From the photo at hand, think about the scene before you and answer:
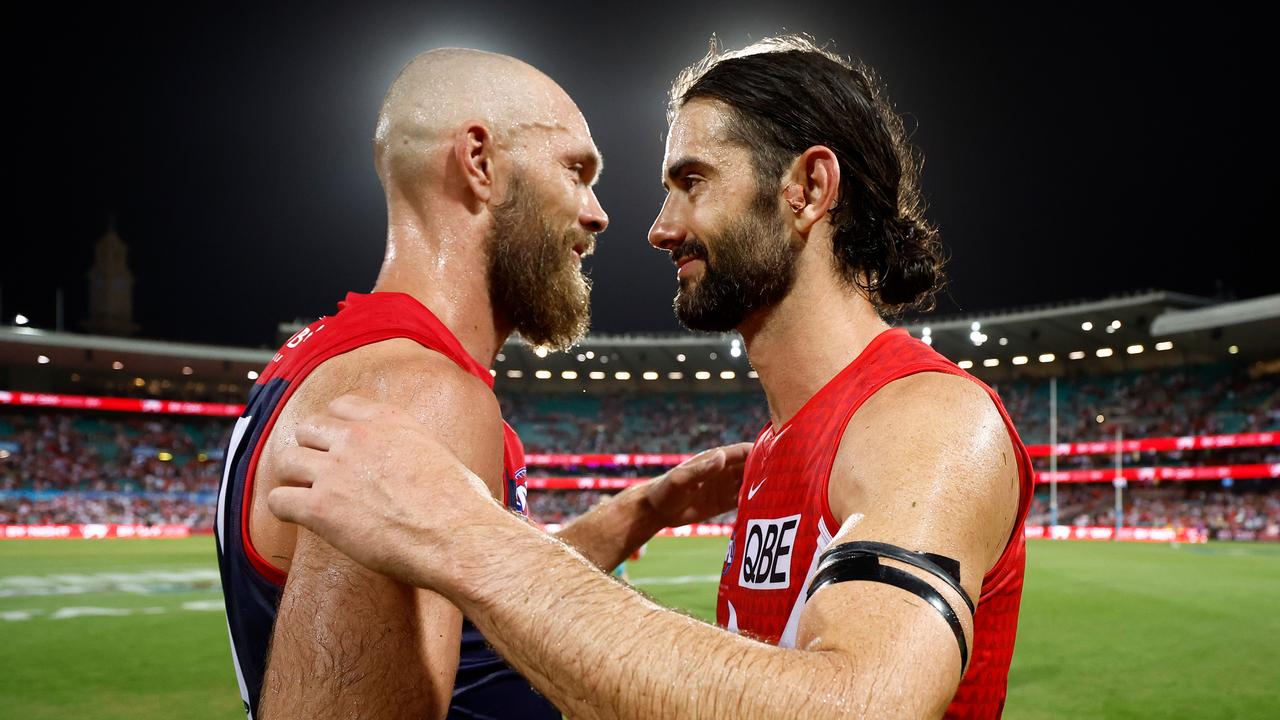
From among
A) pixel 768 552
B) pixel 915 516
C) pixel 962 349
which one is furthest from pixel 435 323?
pixel 962 349

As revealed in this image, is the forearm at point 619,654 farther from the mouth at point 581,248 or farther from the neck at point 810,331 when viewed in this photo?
the mouth at point 581,248

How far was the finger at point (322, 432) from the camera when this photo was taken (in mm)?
1539

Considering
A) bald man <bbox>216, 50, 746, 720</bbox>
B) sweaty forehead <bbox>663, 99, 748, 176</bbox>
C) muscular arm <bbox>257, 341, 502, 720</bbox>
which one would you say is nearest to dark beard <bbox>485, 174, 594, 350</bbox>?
bald man <bbox>216, 50, 746, 720</bbox>

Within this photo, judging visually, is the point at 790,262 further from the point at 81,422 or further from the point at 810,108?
the point at 81,422

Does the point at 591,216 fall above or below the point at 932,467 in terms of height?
above

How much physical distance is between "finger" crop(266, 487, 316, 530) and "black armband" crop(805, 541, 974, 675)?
962mm

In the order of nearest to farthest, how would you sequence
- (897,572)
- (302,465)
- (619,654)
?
(619,654) < (302,465) < (897,572)

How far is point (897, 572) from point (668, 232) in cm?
159

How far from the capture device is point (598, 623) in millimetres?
1454

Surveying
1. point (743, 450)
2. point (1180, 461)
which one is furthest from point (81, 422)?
point (1180, 461)

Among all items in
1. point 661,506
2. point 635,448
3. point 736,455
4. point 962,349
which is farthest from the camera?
point 635,448

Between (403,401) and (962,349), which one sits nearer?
(403,401)

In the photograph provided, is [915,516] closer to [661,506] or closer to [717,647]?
[717,647]

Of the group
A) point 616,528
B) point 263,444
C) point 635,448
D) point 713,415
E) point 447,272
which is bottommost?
point 635,448
